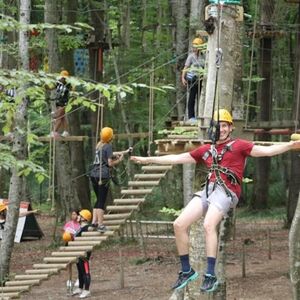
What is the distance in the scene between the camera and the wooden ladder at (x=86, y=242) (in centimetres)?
1173

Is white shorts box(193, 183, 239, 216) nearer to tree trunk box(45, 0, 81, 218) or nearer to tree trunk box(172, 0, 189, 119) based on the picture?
tree trunk box(172, 0, 189, 119)

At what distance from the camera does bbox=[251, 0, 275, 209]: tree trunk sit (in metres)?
22.8

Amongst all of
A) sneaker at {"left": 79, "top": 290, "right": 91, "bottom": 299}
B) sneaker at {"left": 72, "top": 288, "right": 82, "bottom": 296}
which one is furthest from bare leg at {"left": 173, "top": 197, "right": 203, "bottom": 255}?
sneaker at {"left": 72, "top": 288, "right": 82, "bottom": 296}

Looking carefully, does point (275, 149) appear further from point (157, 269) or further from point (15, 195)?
point (157, 269)

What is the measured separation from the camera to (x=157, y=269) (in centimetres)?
1667

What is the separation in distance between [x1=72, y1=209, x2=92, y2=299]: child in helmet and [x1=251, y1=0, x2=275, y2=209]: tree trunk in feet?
31.3

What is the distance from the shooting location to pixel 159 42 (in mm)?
25672

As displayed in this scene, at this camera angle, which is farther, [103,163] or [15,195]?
[15,195]

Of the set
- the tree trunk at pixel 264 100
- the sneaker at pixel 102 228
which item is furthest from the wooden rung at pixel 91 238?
the tree trunk at pixel 264 100

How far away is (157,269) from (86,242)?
5000 millimetres

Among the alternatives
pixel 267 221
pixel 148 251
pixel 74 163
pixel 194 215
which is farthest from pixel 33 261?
pixel 194 215

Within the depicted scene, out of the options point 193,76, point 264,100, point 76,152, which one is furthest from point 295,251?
point 76,152

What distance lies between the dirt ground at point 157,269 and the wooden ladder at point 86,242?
7.72ft

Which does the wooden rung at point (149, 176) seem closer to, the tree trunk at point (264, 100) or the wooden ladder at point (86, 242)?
the wooden ladder at point (86, 242)
